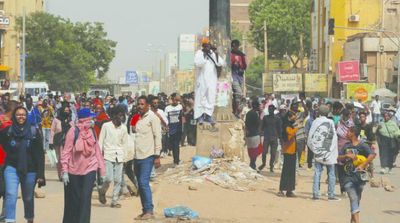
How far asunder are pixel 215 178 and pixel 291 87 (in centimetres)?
4778

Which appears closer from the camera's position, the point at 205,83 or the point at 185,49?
the point at 205,83

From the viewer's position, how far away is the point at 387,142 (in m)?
21.4

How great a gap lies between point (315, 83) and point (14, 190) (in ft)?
189

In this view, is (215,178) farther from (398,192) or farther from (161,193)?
(398,192)

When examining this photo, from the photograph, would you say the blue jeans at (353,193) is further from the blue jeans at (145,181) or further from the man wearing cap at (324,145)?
the man wearing cap at (324,145)

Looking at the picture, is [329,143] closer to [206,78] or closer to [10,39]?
[206,78]

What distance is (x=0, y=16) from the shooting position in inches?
2731

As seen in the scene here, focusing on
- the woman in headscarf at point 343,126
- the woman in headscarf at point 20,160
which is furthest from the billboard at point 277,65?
the woman in headscarf at point 20,160

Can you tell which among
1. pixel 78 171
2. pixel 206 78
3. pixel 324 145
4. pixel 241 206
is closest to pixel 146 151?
pixel 78 171

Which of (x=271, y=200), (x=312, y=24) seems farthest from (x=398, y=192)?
(x=312, y=24)

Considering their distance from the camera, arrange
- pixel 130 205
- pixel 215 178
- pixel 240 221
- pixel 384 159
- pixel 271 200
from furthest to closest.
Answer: pixel 384 159
pixel 215 178
pixel 271 200
pixel 130 205
pixel 240 221

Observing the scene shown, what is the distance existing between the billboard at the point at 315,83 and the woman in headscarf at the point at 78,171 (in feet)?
185

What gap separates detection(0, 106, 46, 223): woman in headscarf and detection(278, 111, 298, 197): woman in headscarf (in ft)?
21.1

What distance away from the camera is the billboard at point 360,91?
150 ft
